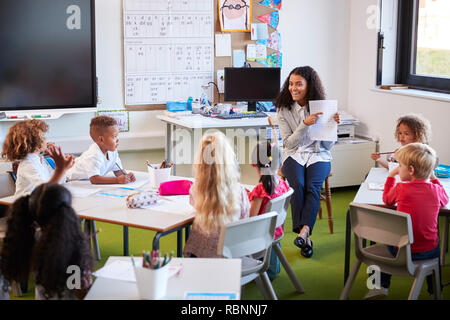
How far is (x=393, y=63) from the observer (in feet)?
18.4

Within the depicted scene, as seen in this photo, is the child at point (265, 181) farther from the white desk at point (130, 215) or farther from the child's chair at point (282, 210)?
the white desk at point (130, 215)

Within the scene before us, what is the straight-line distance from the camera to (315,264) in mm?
3830

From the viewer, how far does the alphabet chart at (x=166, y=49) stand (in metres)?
5.09

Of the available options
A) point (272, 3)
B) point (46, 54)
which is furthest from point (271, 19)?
point (46, 54)

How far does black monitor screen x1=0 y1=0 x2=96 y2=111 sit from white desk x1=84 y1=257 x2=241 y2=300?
9.81 feet

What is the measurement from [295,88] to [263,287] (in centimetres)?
173

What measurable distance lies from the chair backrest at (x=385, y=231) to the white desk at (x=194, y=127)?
6.70 ft

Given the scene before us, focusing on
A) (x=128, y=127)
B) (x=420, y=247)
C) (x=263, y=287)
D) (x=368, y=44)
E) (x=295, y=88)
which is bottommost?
(x=263, y=287)

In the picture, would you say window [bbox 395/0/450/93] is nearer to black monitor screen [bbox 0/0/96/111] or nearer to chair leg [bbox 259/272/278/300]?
black monitor screen [bbox 0/0/96/111]

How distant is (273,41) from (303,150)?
1.77 m

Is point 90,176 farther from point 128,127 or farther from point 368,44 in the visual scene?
point 368,44

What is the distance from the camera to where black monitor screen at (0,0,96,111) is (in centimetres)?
458
